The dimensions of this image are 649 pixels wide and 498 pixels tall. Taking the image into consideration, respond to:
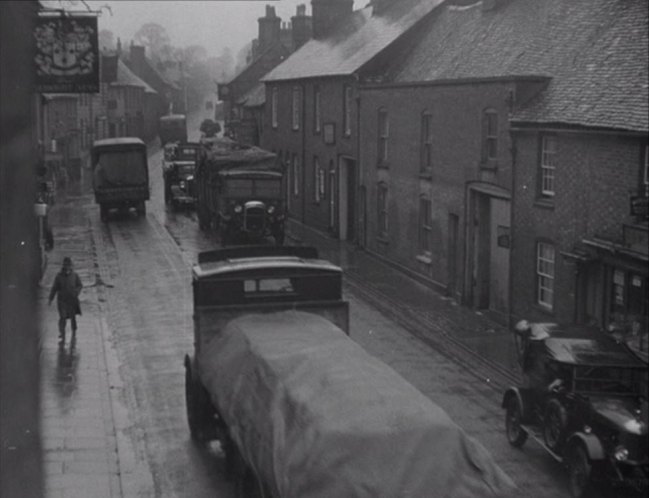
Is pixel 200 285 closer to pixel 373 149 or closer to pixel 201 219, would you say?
pixel 373 149

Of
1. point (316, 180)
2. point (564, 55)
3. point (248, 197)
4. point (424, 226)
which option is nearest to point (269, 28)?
point (316, 180)

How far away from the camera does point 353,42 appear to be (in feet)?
115

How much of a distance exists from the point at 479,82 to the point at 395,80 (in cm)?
726

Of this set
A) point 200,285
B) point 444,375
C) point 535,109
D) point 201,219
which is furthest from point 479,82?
point 201,219

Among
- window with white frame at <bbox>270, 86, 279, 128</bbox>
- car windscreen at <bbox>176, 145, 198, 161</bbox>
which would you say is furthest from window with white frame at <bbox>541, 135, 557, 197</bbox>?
car windscreen at <bbox>176, 145, 198, 161</bbox>

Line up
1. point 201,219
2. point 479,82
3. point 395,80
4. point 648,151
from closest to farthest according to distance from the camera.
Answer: point 648,151
point 479,82
point 395,80
point 201,219

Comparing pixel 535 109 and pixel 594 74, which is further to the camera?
pixel 535 109

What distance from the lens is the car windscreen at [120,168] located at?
37.7 meters

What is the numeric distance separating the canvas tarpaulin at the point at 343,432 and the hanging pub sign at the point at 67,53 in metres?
3.04

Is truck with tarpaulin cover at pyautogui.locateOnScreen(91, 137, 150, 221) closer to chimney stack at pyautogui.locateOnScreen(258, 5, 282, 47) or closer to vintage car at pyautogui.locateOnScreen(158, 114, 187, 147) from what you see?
chimney stack at pyautogui.locateOnScreen(258, 5, 282, 47)

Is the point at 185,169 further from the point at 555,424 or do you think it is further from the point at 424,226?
the point at 555,424

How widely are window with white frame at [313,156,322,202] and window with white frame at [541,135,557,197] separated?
1726cm

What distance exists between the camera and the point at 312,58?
3806cm

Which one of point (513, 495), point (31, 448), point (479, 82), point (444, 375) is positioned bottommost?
point (444, 375)
